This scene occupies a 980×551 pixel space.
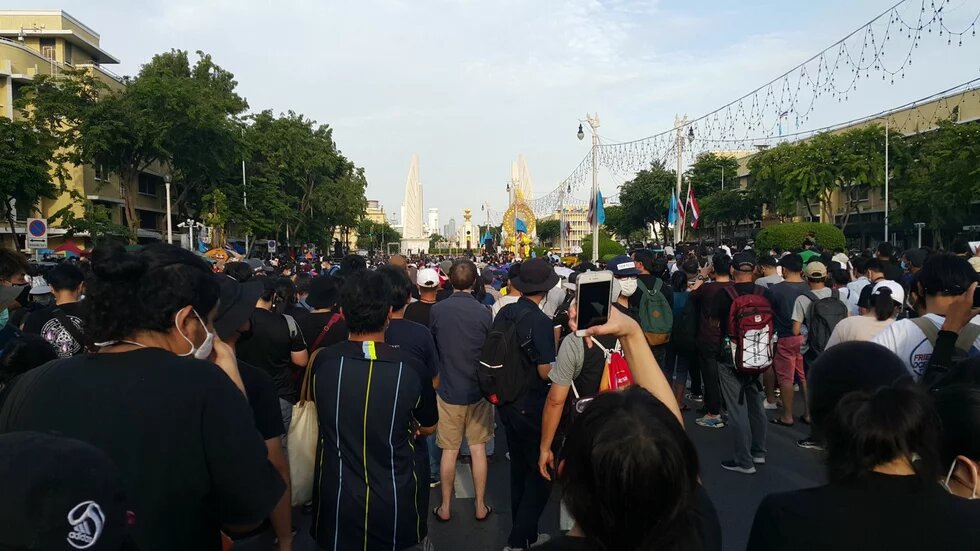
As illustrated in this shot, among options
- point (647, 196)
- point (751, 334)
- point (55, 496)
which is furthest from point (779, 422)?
point (647, 196)

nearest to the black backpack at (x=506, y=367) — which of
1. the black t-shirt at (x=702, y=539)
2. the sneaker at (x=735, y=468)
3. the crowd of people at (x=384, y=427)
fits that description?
the crowd of people at (x=384, y=427)

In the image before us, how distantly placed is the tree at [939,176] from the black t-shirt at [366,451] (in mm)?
31727

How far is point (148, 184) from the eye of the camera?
4372 cm

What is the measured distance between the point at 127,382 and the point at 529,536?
314 centimetres

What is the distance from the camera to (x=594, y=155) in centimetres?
2802

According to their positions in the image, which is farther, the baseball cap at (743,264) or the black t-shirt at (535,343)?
the baseball cap at (743,264)

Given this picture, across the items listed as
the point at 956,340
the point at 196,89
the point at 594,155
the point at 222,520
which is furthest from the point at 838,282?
the point at 196,89

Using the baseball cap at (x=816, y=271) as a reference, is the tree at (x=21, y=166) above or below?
above

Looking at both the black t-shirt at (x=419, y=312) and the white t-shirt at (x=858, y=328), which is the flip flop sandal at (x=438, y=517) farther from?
the white t-shirt at (x=858, y=328)

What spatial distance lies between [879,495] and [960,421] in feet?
1.34

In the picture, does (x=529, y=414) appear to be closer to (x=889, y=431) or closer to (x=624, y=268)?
(x=624, y=268)

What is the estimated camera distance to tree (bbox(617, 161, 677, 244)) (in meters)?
56.7

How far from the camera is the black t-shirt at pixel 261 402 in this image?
2.64 m

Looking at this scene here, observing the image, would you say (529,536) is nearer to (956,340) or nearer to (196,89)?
(956,340)
